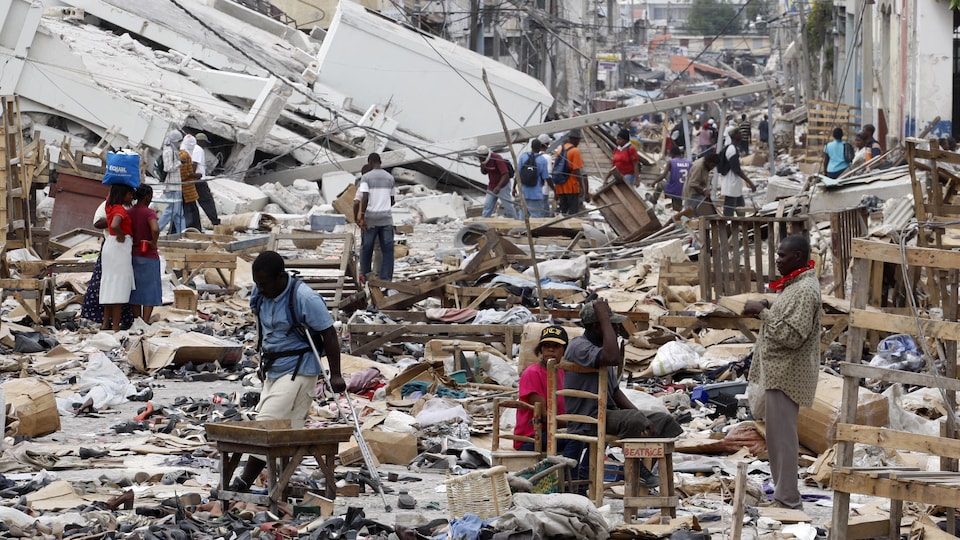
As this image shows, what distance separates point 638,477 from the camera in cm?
689

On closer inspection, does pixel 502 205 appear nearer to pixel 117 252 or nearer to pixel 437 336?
pixel 437 336

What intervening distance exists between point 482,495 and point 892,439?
1737mm

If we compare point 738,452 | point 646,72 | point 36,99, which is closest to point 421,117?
point 36,99

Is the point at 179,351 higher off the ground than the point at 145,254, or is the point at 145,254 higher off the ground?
the point at 145,254

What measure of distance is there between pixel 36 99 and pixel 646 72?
208ft

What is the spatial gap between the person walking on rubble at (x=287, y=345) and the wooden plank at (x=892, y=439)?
2645 mm

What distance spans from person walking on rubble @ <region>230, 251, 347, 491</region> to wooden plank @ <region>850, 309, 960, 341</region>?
8.63ft

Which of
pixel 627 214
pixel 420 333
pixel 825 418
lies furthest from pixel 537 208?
pixel 825 418

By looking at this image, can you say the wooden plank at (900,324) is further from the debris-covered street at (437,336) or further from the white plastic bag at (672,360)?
the white plastic bag at (672,360)

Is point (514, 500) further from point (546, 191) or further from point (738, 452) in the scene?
point (546, 191)

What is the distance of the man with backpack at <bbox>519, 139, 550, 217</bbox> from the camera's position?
66.4 ft

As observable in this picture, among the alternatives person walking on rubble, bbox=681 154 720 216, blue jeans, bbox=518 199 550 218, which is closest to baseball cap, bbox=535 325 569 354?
person walking on rubble, bbox=681 154 720 216

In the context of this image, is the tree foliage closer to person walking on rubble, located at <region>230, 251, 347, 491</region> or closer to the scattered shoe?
person walking on rubble, located at <region>230, 251, 347, 491</region>

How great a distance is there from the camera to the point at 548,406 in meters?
7.26
